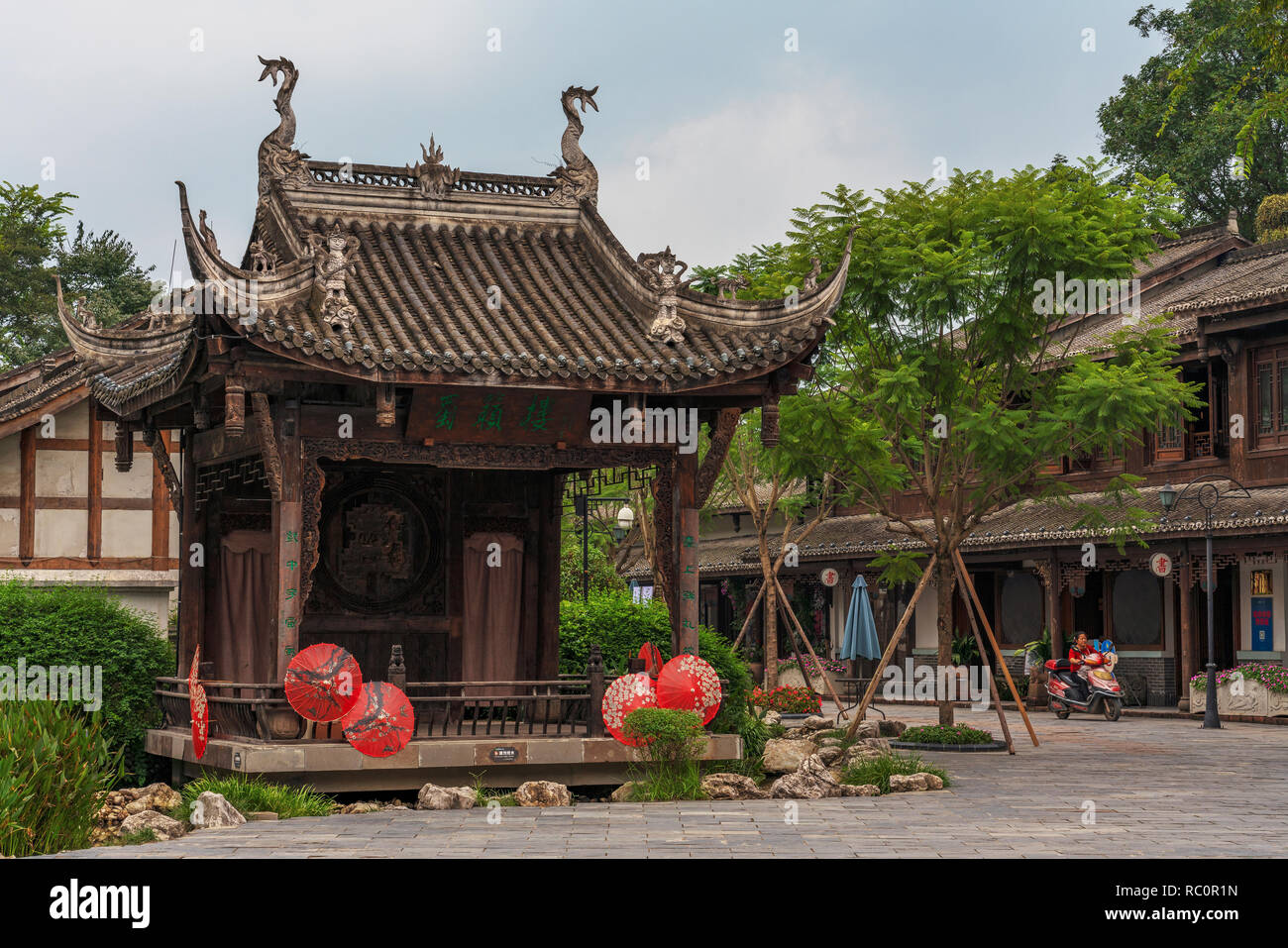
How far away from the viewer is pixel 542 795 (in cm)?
1429

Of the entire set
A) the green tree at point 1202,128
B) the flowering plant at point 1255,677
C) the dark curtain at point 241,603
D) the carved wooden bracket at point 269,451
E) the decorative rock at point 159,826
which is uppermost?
the green tree at point 1202,128

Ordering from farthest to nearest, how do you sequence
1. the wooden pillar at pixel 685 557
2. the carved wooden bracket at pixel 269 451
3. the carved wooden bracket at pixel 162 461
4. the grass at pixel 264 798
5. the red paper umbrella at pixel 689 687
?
the carved wooden bracket at pixel 162 461 < the wooden pillar at pixel 685 557 < the red paper umbrella at pixel 689 687 < the carved wooden bracket at pixel 269 451 < the grass at pixel 264 798

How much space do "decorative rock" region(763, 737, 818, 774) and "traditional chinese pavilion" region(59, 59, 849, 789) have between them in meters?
2.03

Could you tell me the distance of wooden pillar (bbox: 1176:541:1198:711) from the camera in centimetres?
2739

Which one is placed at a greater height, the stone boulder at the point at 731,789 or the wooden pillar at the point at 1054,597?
the wooden pillar at the point at 1054,597

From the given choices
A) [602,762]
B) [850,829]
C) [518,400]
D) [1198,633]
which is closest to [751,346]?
[518,400]

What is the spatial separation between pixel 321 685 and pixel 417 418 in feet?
9.07

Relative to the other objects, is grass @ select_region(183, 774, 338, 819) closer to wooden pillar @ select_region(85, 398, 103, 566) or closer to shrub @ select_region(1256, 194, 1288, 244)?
wooden pillar @ select_region(85, 398, 103, 566)

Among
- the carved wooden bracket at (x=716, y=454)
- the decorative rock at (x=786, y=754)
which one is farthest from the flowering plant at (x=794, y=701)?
the carved wooden bracket at (x=716, y=454)

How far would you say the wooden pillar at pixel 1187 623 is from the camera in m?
27.4

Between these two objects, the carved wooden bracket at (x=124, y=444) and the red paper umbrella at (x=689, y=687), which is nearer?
the red paper umbrella at (x=689, y=687)

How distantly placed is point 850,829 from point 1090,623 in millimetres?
21155

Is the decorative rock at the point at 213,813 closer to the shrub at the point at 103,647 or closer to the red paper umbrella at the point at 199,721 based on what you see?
the red paper umbrella at the point at 199,721

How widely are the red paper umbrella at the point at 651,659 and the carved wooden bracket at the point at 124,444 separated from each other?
6.57 m
